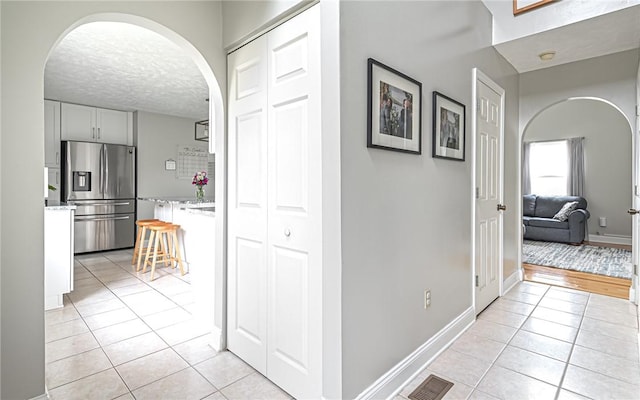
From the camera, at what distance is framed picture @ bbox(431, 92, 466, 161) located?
214 cm

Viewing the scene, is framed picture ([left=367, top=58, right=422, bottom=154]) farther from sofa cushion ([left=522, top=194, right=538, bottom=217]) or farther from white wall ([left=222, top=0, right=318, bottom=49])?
sofa cushion ([left=522, top=194, right=538, bottom=217])

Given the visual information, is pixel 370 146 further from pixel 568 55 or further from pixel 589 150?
pixel 589 150

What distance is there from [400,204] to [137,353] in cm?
203

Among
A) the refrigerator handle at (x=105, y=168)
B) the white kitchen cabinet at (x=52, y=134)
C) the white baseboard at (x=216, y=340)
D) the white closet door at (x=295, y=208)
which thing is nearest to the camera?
the white closet door at (x=295, y=208)

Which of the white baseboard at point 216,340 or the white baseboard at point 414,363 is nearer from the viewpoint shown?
the white baseboard at point 414,363

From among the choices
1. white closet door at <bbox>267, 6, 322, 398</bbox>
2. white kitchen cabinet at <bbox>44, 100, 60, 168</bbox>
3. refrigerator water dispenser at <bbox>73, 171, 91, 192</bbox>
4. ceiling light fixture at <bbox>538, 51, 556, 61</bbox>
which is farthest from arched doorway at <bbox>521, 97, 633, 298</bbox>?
Result: white kitchen cabinet at <bbox>44, 100, 60, 168</bbox>

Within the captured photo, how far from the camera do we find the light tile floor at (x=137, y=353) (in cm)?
185

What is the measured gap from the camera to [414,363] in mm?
1961

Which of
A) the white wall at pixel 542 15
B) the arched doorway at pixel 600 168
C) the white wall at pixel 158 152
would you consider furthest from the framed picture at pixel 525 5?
the white wall at pixel 158 152

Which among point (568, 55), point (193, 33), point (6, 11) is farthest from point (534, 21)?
point (6, 11)

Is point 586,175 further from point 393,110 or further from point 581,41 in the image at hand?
point 393,110

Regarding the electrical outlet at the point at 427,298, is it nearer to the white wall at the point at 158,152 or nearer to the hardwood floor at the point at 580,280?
the hardwood floor at the point at 580,280

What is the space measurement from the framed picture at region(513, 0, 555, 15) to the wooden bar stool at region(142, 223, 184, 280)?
433cm

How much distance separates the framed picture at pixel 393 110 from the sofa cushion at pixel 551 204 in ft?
19.4
